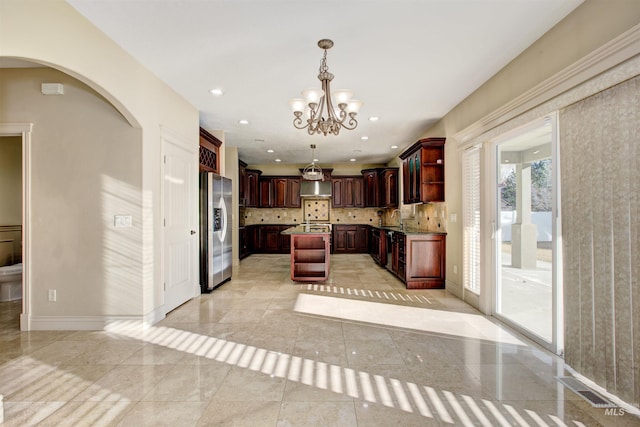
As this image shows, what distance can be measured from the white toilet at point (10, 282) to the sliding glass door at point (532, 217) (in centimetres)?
610

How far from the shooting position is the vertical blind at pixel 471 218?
3.99 m

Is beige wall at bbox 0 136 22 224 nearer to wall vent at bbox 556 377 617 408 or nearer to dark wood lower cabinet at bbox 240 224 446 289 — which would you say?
dark wood lower cabinet at bbox 240 224 446 289

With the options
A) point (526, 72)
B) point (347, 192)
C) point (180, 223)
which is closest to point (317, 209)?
point (347, 192)

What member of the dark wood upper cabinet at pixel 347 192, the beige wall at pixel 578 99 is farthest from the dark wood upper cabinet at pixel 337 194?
the beige wall at pixel 578 99

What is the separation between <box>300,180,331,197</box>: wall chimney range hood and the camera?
905 cm

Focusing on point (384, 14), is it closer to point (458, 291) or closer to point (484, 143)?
point (484, 143)

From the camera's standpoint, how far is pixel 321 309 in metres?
3.92

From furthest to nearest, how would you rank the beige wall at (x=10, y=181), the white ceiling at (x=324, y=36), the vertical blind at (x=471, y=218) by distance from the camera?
the beige wall at (x=10, y=181), the vertical blind at (x=471, y=218), the white ceiling at (x=324, y=36)

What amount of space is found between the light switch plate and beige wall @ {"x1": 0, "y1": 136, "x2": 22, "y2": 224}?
2.80 meters

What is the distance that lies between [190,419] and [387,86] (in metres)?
3.75

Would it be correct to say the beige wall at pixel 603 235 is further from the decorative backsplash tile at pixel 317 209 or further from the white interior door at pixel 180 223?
the decorative backsplash tile at pixel 317 209

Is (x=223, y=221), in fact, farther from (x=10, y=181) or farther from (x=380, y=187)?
(x=380, y=187)

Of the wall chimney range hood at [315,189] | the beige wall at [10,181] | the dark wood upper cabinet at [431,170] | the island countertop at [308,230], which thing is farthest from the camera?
the wall chimney range hood at [315,189]

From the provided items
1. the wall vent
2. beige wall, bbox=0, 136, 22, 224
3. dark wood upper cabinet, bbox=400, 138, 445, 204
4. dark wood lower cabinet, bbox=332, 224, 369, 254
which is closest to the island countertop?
dark wood upper cabinet, bbox=400, 138, 445, 204
